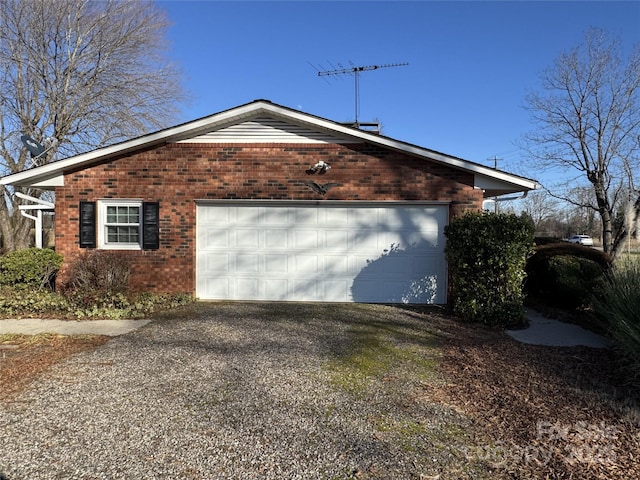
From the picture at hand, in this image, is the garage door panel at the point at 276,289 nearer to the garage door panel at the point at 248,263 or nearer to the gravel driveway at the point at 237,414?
the garage door panel at the point at 248,263

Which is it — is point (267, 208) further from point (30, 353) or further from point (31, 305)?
point (30, 353)

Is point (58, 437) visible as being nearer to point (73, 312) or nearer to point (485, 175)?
point (73, 312)

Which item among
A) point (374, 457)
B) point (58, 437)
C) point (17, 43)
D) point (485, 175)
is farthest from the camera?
point (17, 43)

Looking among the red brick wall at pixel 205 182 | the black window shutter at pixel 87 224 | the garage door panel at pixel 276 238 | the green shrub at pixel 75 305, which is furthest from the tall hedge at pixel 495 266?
the black window shutter at pixel 87 224

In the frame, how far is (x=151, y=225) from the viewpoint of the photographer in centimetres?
895

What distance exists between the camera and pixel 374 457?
2.88m

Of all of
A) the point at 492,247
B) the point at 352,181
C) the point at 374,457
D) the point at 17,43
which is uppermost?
the point at 17,43

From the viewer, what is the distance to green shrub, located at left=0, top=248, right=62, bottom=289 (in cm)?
827

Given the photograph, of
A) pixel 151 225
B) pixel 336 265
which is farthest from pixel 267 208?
pixel 151 225

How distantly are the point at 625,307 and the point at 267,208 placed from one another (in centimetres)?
657

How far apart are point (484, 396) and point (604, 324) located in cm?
403

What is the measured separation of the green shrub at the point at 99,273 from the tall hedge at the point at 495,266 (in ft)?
22.1

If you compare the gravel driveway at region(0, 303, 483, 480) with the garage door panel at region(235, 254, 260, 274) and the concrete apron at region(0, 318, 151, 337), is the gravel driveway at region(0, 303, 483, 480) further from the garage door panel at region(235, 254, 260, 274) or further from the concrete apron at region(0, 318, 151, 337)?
the garage door panel at region(235, 254, 260, 274)

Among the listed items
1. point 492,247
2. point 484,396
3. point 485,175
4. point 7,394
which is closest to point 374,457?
point 484,396
